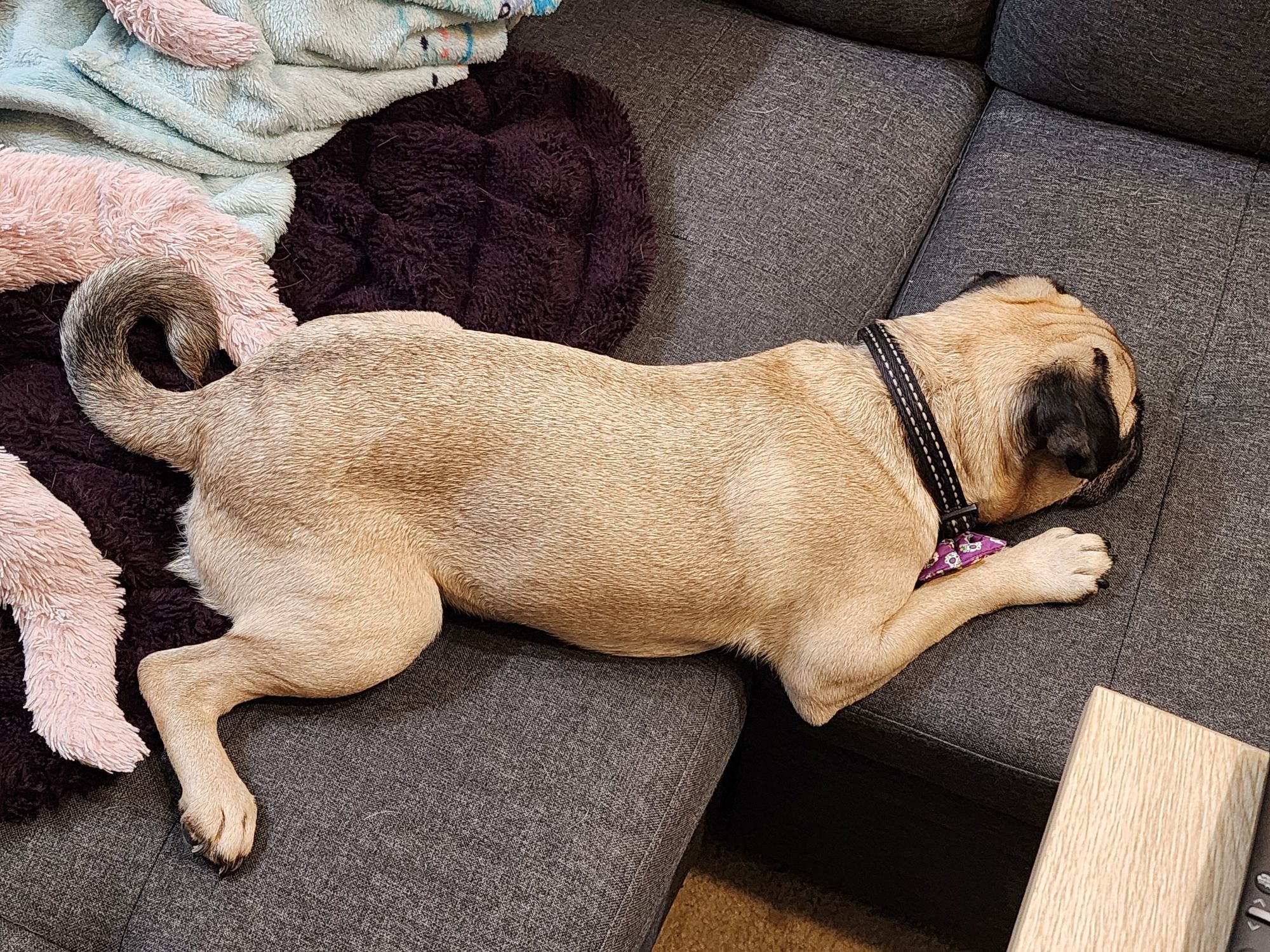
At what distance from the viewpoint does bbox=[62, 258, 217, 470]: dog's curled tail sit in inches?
70.3

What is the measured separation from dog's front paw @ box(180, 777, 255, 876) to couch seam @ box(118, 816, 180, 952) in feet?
0.16

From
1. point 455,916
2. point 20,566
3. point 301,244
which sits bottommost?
point 455,916

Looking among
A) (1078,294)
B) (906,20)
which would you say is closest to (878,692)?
(1078,294)

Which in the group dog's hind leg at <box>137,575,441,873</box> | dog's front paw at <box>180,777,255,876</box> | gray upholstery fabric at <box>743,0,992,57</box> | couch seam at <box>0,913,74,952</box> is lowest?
couch seam at <box>0,913,74,952</box>

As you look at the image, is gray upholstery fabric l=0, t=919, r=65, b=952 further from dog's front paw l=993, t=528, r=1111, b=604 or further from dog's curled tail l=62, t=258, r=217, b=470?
dog's front paw l=993, t=528, r=1111, b=604

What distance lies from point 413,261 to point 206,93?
519mm

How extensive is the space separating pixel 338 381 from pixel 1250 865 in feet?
4.33

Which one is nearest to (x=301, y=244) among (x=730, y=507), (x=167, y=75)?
(x=167, y=75)

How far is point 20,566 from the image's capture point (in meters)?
1.71

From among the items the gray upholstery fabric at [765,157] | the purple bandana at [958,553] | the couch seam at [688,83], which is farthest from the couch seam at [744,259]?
the purple bandana at [958,553]

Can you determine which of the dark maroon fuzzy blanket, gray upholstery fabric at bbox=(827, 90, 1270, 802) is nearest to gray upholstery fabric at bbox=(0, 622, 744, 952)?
the dark maroon fuzzy blanket

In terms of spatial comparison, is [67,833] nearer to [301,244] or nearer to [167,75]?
[301,244]

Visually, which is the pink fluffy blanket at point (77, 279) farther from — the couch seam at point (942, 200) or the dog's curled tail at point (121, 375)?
the couch seam at point (942, 200)

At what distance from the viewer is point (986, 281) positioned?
196cm
